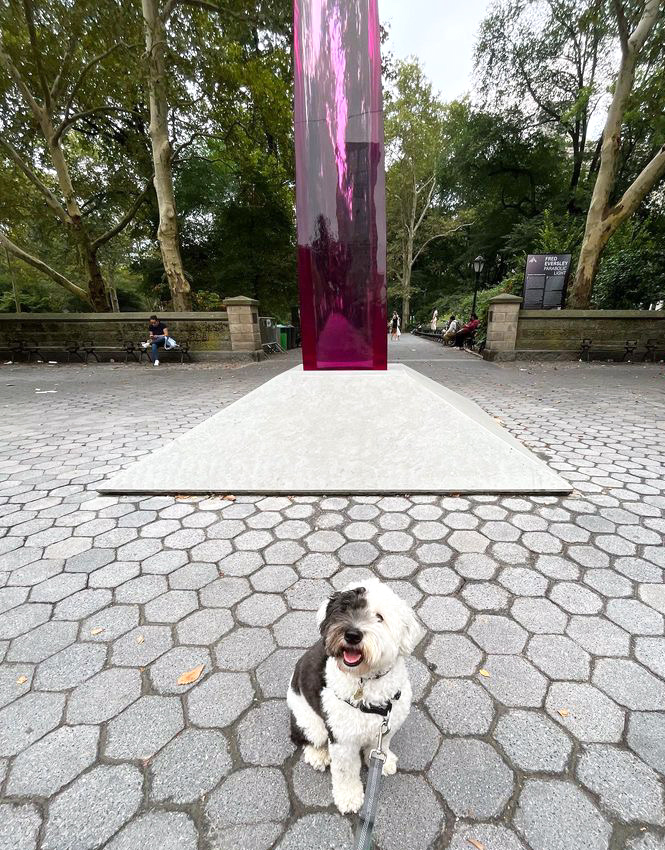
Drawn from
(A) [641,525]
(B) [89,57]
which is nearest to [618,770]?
(A) [641,525]

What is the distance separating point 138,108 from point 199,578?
2169 centimetres

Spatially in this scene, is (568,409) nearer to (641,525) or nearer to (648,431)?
(648,431)

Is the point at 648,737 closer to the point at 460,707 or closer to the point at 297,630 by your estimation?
the point at 460,707

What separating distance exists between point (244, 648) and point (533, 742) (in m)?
1.42

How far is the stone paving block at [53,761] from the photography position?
1.48 metres

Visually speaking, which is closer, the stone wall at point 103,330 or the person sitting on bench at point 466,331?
the stone wall at point 103,330

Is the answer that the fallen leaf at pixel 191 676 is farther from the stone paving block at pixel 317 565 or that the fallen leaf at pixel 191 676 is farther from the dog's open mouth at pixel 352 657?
the dog's open mouth at pixel 352 657

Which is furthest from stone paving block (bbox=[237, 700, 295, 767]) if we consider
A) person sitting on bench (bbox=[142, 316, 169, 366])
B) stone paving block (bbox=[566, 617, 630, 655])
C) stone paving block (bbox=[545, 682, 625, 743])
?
person sitting on bench (bbox=[142, 316, 169, 366])

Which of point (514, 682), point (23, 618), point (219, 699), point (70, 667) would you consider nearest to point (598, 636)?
point (514, 682)

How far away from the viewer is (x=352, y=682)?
4.51 feet

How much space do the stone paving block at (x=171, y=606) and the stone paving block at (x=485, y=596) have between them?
1732mm

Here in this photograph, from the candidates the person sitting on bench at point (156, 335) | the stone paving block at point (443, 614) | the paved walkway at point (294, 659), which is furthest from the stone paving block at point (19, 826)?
the person sitting on bench at point (156, 335)

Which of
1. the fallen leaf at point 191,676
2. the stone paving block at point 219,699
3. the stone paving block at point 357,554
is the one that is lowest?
the stone paving block at point 219,699

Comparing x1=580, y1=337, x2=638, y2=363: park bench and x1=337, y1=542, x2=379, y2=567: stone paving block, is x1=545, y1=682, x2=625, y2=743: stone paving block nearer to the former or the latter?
x1=337, y1=542, x2=379, y2=567: stone paving block
